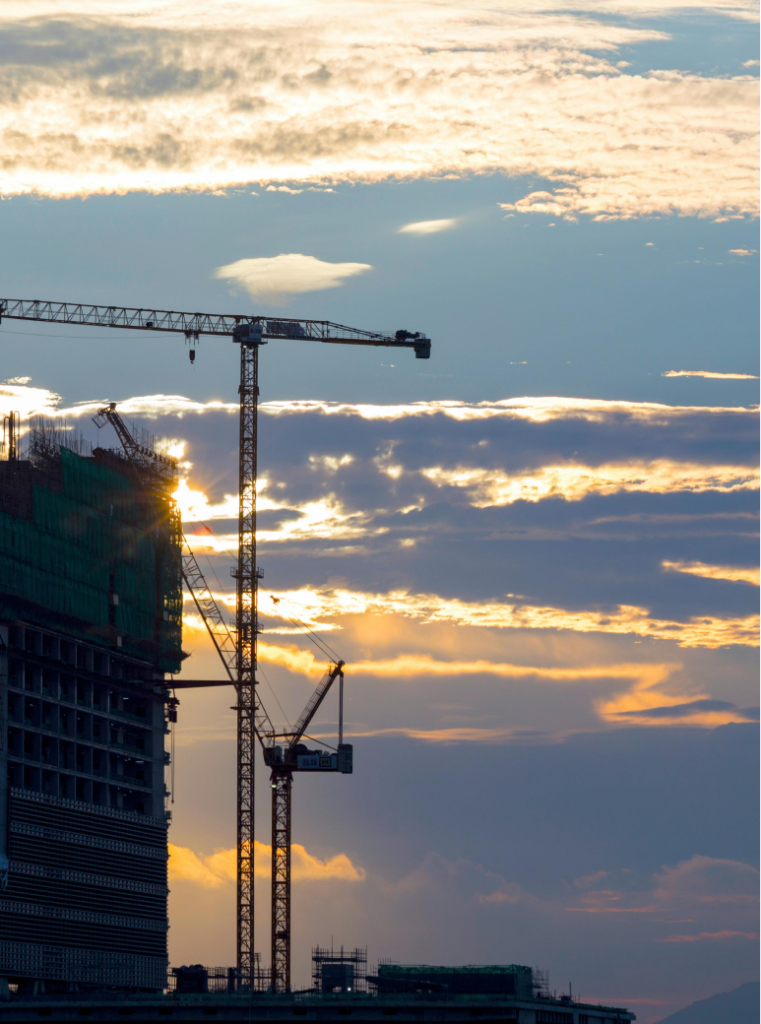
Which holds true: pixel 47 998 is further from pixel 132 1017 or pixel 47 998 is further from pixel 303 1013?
pixel 303 1013

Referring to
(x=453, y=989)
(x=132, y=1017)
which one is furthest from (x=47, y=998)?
(x=453, y=989)

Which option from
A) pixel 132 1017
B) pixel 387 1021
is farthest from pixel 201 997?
pixel 387 1021

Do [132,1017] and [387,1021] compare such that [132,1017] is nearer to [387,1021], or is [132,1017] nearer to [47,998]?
[47,998]

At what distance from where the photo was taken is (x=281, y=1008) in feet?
622

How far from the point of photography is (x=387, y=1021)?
188 m

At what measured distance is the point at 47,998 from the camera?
198 m

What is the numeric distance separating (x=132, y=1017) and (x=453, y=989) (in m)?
33.8

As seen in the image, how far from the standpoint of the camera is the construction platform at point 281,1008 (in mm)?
188250

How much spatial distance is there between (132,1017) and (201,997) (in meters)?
7.61

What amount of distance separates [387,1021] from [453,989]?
43.6 ft

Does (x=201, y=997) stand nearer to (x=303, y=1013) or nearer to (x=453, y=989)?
(x=303, y=1013)

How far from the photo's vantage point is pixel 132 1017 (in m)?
194

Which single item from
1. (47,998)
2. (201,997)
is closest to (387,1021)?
(201,997)

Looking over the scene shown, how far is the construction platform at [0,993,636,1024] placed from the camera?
188250mm
